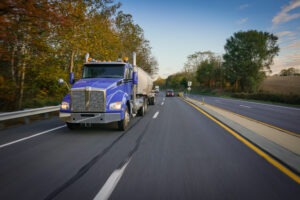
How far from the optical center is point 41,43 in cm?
1228

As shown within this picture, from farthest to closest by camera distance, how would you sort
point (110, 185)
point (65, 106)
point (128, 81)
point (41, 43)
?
1. point (41, 43)
2. point (128, 81)
3. point (65, 106)
4. point (110, 185)

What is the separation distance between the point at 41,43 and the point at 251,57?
5745cm

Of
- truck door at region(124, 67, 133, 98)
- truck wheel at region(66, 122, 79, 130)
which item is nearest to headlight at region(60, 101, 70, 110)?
truck wheel at region(66, 122, 79, 130)

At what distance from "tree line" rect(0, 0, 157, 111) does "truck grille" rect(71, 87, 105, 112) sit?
129 inches

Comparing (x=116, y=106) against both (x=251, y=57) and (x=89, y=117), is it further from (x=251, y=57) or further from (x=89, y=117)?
(x=251, y=57)

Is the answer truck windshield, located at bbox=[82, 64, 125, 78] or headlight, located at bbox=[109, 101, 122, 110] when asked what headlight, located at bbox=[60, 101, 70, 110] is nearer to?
headlight, located at bbox=[109, 101, 122, 110]

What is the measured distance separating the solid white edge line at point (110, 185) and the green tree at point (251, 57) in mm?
57341

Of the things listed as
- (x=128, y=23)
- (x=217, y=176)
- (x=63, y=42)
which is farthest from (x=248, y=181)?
(x=128, y=23)

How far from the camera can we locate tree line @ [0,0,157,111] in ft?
25.8

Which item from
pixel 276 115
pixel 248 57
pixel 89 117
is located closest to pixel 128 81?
pixel 89 117

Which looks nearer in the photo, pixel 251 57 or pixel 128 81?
pixel 128 81

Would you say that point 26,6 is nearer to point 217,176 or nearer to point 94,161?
point 94,161

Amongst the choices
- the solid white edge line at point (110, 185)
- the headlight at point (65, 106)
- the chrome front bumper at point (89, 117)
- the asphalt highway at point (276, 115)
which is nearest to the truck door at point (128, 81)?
the chrome front bumper at point (89, 117)

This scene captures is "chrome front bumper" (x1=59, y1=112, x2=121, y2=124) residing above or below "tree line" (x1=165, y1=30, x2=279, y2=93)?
below
